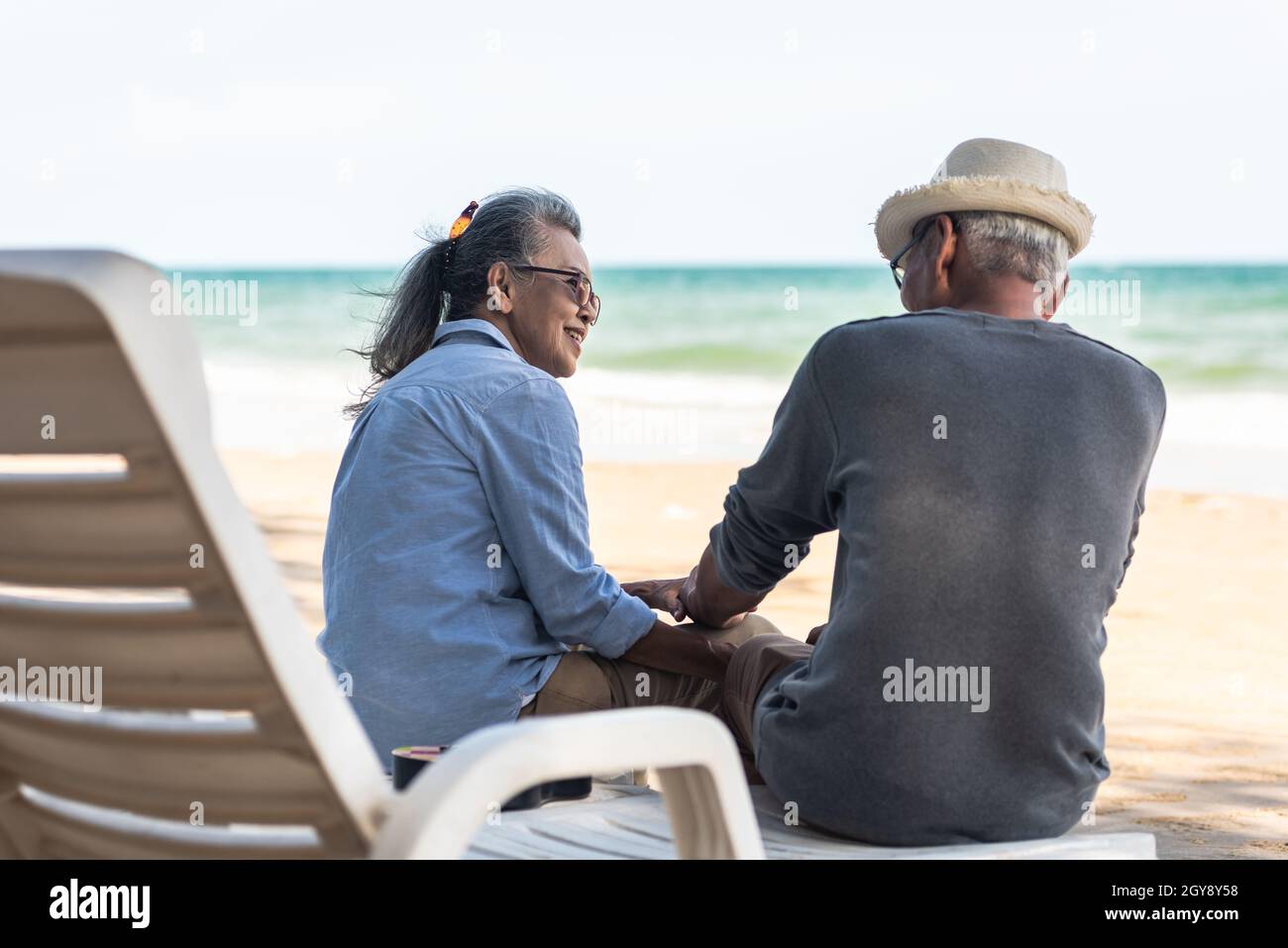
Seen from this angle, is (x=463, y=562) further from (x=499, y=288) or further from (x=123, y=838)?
(x=123, y=838)

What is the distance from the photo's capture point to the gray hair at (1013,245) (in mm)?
2349

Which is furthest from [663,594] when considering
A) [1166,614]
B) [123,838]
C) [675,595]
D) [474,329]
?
[1166,614]

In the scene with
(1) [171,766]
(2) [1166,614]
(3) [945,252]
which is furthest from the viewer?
(2) [1166,614]

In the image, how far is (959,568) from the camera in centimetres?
205

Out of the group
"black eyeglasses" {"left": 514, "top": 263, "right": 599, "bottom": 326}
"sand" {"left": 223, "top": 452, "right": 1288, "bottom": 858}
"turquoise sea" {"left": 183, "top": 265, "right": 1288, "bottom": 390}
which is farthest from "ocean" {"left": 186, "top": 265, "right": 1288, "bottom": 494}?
"black eyeglasses" {"left": 514, "top": 263, "right": 599, "bottom": 326}

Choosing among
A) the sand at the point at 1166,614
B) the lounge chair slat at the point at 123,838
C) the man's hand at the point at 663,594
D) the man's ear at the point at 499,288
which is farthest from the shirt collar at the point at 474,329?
the sand at the point at 1166,614

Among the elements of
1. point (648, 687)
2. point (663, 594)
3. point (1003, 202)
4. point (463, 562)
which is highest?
point (1003, 202)

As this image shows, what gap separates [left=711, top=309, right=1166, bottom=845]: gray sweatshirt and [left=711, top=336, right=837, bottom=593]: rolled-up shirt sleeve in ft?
0.06

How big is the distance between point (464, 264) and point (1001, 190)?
141 cm

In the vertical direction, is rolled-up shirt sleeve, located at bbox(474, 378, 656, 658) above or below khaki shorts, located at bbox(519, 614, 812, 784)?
above

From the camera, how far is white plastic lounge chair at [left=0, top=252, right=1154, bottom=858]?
118cm

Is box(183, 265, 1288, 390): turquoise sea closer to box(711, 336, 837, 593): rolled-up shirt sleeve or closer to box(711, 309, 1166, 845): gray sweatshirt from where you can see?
box(711, 336, 837, 593): rolled-up shirt sleeve
